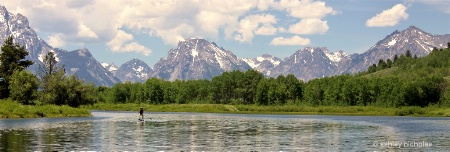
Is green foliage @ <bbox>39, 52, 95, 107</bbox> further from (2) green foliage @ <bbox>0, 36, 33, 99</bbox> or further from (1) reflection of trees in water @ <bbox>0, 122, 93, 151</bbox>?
(1) reflection of trees in water @ <bbox>0, 122, 93, 151</bbox>

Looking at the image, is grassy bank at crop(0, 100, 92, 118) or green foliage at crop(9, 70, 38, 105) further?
green foliage at crop(9, 70, 38, 105)

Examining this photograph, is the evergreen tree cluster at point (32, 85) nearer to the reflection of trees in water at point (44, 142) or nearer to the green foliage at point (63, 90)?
the green foliage at point (63, 90)

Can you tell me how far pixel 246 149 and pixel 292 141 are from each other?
10454 millimetres

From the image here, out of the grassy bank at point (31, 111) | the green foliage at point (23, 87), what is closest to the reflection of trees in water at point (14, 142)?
the grassy bank at point (31, 111)

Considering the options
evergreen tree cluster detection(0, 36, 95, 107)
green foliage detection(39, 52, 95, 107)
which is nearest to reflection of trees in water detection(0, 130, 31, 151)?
evergreen tree cluster detection(0, 36, 95, 107)

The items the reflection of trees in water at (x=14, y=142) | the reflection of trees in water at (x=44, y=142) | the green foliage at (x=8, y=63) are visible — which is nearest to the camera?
the reflection of trees in water at (x=14, y=142)

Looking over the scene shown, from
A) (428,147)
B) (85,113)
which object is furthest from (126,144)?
(85,113)

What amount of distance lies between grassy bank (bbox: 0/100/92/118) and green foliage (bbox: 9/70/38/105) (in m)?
7.24

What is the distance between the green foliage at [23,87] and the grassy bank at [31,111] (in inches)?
285

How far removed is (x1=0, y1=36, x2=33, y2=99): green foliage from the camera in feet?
444

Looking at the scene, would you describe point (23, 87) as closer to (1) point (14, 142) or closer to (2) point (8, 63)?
(2) point (8, 63)

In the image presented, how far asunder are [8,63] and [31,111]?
28.6m

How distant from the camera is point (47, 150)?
44.5 meters

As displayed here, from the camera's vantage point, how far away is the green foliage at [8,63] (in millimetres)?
135250
